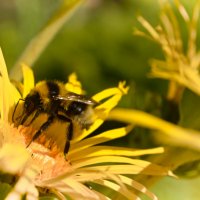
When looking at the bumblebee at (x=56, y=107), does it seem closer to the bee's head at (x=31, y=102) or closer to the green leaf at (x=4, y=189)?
the bee's head at (x=31, y=102)

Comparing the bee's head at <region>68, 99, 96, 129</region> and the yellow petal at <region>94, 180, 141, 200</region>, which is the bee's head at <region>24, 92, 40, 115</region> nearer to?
the bee's head at <region>68, 99, 96, 129</region>

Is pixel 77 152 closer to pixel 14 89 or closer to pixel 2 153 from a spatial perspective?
pixel 14 89

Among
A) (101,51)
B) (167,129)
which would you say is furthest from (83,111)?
(101,51)

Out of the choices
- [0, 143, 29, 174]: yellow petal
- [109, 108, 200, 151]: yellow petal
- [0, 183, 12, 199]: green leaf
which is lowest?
[0, 183, 12, 199]: green leaf

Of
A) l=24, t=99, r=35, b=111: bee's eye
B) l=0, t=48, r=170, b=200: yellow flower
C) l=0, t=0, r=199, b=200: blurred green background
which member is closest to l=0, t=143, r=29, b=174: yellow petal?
l=0, t=48, r=170, b=200: yellow flower

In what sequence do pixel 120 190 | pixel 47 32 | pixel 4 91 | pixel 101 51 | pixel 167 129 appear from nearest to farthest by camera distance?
1. pixel 167 129
2. pixel 120 190
3. pixel 4 91
4. pixel 47 32
5. pixel 101 51

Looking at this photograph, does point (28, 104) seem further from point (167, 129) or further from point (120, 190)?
point (167, 129)
